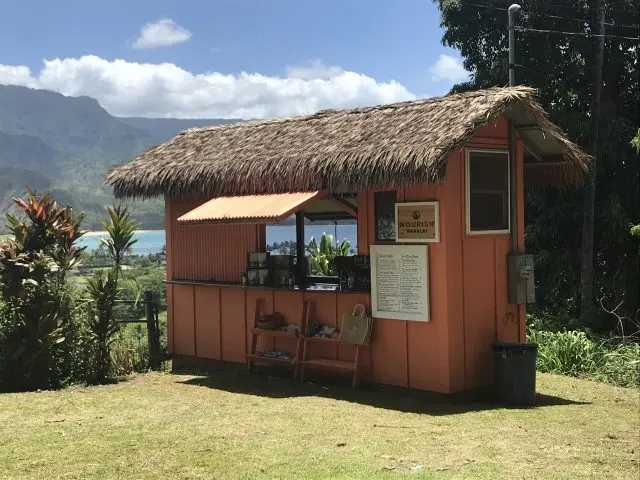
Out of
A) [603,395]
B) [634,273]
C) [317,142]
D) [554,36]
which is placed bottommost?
[603,395]

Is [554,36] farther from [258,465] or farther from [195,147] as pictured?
[258,465]

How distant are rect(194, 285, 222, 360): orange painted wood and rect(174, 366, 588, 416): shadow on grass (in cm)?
74

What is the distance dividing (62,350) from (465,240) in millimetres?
5407

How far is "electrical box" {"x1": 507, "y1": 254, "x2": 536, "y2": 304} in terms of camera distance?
9.32 metres

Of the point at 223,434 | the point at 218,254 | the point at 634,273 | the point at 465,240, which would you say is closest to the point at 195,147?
the point at 218,254

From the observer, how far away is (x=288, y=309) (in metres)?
10.3

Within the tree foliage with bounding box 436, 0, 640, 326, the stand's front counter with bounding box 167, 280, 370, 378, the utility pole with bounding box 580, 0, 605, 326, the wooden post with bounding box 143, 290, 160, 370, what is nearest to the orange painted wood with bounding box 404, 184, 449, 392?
the stand's front counter with bounding box 167, 280, 370, 378

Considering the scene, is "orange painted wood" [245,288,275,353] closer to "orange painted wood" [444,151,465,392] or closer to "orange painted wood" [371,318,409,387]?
"orange painted wood" [371,318,409,387]

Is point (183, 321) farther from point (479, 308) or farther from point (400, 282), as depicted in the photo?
point (479, 308)

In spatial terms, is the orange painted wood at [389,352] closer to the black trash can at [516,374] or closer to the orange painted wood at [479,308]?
the orange painted wood at [479,308]

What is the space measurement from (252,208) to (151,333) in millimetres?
3270

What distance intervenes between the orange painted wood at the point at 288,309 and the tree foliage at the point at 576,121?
7800 mm

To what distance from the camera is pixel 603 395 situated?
374 inches

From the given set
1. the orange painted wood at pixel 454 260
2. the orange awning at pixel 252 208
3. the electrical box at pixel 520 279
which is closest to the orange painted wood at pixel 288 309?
the orange awning at pixel 252 208
